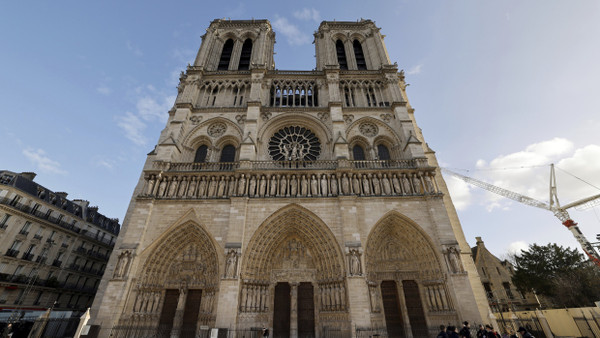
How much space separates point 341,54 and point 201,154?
49.3ft

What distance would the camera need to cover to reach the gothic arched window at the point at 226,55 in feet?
70.1

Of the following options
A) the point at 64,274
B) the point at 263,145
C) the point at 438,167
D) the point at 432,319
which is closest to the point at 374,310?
the point at 432,319

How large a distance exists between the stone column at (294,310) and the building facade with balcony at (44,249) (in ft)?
42.0

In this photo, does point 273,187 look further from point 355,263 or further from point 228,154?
point 355,263

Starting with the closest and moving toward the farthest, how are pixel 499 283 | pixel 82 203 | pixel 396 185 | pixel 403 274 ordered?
pixel 403 274, pixel 396 185, pixel 499 283, pixel 82 203

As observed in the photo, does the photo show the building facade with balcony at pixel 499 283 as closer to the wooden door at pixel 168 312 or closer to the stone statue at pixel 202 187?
the wooden door at pixel 168 312

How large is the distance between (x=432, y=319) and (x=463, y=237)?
448 cm

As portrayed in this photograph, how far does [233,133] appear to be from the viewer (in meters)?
16.4

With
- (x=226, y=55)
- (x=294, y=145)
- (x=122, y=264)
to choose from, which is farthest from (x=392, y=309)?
(x=226, y=55)

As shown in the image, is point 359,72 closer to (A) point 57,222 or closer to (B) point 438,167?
(B) point 438,167

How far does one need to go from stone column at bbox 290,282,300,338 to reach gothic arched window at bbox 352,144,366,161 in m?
8.39

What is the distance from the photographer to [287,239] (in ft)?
43.4

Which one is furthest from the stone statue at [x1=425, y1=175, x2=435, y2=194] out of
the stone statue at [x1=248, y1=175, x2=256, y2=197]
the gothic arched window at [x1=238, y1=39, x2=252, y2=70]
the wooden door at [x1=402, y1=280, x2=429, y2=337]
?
the gothic arched window at [x1=238, y1=39, x2=252, y2=70]

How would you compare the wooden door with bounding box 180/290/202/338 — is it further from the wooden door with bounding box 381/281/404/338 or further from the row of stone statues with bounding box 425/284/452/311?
the row of stone statues with bounding box 425/284/452/311
